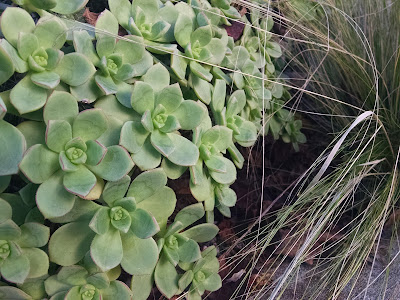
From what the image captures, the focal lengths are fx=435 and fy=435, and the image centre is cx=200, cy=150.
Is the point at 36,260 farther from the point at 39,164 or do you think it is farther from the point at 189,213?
the point at 189,213

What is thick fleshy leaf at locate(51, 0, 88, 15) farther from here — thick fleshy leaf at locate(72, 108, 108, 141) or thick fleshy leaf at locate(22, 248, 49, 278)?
thick fleshy leaf at locate(22, 248, 49, 278)

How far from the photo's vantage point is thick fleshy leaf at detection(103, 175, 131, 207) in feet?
2.37

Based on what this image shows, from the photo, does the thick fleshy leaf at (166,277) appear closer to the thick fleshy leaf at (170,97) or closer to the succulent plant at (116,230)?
the succulent plant at (116,230)

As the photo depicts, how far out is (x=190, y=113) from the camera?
2.71 ft

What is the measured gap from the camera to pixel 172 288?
32.4 inches

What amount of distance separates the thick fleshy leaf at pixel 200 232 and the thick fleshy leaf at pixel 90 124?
267mm

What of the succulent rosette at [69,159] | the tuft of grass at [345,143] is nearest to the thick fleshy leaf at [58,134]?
the succulent rosette at [69,159]

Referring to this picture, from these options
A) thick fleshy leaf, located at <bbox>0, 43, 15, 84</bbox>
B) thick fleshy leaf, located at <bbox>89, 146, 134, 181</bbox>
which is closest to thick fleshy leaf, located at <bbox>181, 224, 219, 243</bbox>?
thick fleshy leaf, located at <bbox>89, 146, 134, 181</bbox>

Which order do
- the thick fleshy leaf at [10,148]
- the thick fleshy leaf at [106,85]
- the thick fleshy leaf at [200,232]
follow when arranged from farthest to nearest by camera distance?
the thick fleshy leaf at [200,232]
the thick fleshy leaf at [106,85]
the thick fleshy leaf at [10,148]

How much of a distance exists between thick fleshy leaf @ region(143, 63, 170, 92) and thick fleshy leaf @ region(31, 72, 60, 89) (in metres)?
0.17

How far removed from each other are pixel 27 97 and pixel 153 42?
318 mm

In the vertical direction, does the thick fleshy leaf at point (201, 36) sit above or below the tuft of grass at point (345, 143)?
above

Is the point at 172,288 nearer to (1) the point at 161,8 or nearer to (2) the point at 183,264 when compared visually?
(2) the point at 183,264

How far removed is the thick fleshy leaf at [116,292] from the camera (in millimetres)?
746
